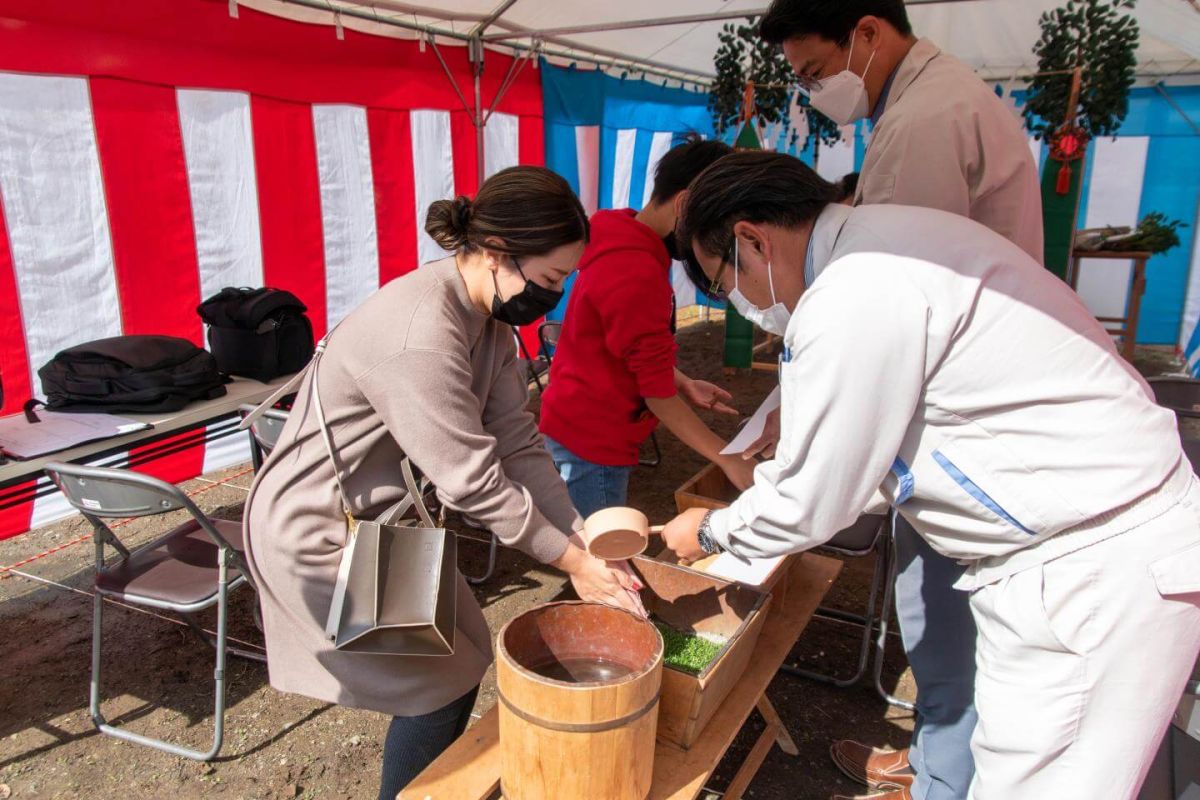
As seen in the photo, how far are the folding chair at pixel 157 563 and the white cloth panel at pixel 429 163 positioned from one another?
3054 mm

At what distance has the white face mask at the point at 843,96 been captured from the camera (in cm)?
190

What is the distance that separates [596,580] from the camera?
1.42m

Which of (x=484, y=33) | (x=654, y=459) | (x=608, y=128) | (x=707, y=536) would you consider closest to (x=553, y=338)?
(x=654, y=459)

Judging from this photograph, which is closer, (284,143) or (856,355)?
(856,355)


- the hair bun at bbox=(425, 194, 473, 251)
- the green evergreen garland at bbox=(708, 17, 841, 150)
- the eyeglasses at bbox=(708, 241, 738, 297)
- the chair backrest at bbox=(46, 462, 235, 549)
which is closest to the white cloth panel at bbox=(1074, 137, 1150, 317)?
the green evergreen garland at bbox=(708, 17, 841, 150)

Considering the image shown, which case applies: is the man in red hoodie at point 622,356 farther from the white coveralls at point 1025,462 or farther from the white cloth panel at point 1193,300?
the white cloth panel at point 1193,300

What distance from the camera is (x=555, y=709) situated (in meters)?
1.00

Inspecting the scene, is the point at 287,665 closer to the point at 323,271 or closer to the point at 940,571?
the point at 940,571

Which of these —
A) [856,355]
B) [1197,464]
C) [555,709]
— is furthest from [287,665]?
[1197,464]

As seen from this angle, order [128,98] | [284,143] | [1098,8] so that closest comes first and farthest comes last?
[128,98] < [284,143] < [1098,8]

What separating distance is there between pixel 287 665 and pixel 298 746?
1.13 meters

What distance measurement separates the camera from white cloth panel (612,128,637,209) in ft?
23.0

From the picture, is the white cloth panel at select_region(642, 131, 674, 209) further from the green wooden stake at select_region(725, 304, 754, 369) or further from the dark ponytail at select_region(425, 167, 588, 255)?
the dark ponytail at select_region(425, 167, 588, 255)

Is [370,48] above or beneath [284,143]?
above
